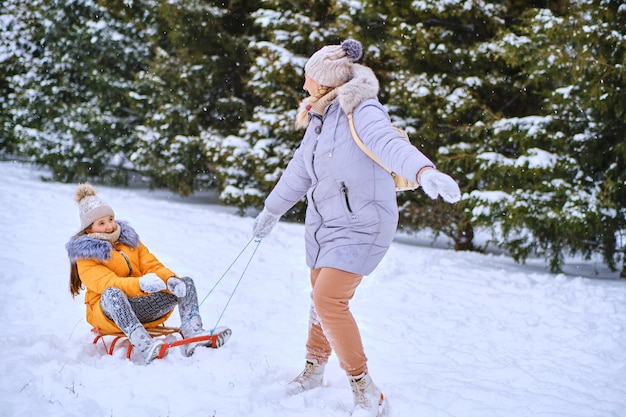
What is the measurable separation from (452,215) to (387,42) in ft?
10.4

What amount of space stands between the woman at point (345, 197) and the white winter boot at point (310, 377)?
0.40 meters

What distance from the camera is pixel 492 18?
8.26 meters

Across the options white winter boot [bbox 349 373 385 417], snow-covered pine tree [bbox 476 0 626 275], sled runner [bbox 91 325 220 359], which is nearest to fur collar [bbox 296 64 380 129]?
white winter boot [bbox 349 373 385 417]

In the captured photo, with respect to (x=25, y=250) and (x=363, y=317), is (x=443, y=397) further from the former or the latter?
(x=25, y=250)

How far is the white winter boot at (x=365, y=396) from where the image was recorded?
9.44 ft

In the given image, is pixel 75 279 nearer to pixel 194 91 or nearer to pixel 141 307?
pixel 141 307

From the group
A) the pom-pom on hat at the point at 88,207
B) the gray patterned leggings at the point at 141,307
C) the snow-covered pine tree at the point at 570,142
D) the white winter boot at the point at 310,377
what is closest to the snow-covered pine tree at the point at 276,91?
the snow-covered pine tree at the point at 570,142

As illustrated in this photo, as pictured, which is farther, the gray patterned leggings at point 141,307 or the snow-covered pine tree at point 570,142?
the snow-covered pine tree at point 570,142

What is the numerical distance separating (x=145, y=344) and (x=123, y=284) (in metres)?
0.47

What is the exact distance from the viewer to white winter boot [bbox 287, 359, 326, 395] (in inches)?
128

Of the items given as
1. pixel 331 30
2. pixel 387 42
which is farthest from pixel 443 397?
pixel 331 30

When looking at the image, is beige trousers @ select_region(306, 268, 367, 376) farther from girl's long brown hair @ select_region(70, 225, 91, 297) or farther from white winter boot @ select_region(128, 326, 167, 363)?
girl's long brown hair @ select_region(70, 225, 91, 297)

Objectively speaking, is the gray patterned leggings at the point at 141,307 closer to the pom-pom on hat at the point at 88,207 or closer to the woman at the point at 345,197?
the pom-pom on hat at the point at 88,207

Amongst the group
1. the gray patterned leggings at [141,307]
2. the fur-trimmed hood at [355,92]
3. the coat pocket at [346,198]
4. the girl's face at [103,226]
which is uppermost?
the fur-trimmed hood at [355,92]
